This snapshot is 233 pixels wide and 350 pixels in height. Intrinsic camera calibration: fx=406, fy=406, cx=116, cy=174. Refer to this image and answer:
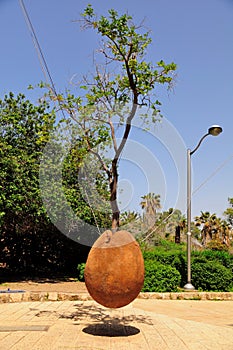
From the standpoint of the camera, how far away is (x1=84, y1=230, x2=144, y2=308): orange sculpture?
643 centimetres

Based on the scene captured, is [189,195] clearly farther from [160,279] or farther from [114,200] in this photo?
[114,200]

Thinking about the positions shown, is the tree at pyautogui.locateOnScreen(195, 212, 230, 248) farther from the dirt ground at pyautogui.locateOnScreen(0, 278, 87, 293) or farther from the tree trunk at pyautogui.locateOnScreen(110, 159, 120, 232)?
the tree trunk at pyautogui.locateOnScreen(110, 159, 120, 232)

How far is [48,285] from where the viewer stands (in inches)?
668

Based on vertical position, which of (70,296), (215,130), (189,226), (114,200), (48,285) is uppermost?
(215,130)

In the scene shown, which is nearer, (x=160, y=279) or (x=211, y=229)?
(x=160, y=279)

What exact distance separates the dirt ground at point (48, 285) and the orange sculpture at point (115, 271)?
8.90 m

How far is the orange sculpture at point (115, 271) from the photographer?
6434 mm

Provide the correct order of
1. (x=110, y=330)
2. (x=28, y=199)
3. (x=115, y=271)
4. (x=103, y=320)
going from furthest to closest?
1. (x=28, y=199)
2. (x=103, y=320)
3. (x=110, y=330)
4. (x=115, y=271)

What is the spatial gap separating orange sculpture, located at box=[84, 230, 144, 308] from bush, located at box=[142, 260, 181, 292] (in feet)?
26.5

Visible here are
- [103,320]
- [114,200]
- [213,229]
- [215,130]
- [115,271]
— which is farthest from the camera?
[213,229]

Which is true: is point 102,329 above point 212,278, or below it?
below

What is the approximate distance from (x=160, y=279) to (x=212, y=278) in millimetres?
2154

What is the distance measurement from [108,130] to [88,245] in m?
13.4

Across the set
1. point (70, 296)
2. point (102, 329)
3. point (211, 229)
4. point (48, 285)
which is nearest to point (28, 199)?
point (48, 285)
